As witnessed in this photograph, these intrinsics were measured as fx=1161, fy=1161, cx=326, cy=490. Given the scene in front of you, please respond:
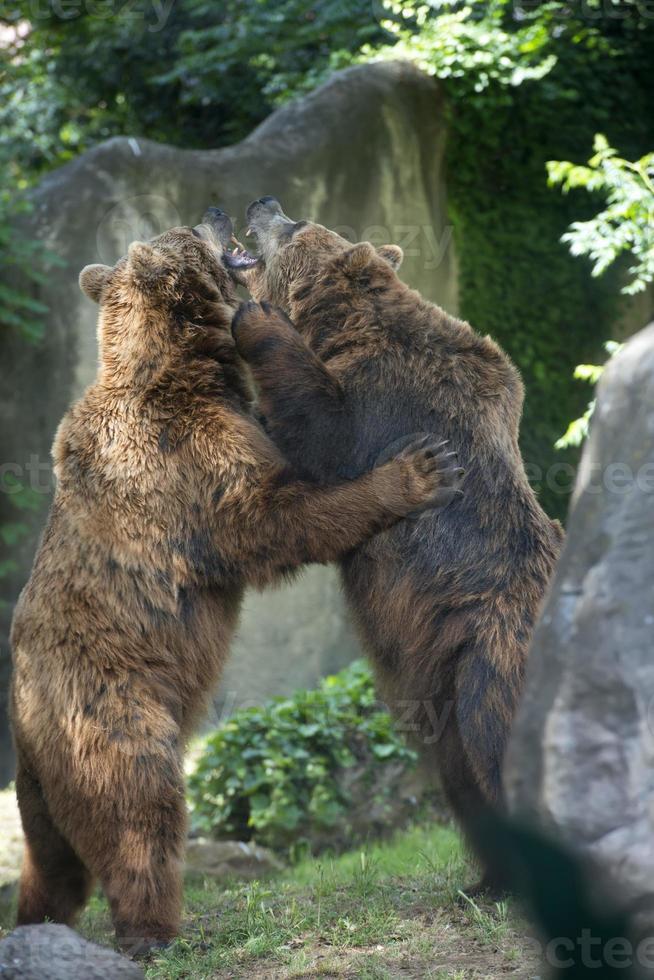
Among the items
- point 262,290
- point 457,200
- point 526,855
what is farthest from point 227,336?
point 457,200

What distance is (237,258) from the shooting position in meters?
5.23

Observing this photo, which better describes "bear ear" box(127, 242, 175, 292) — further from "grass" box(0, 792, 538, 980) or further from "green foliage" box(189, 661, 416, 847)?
"green foliage" box(189, 661, 416, 847)

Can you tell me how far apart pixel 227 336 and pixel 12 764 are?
5641 millimetres

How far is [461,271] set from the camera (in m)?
10.3

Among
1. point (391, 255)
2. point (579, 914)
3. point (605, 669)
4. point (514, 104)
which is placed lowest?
point (514, 104)

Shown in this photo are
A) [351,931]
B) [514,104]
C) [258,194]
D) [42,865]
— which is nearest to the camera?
[351,931]

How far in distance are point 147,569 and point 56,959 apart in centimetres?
153

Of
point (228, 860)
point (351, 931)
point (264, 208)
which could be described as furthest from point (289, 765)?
point (264, 208)

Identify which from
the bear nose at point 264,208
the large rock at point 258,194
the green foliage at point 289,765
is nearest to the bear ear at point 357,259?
the bear nose at point 264,208

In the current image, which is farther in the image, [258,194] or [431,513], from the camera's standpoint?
[258,194]

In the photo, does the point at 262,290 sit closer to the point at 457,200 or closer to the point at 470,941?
the point at 470,941

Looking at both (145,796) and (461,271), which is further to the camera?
(461,271)

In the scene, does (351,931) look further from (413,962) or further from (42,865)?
(42,865)

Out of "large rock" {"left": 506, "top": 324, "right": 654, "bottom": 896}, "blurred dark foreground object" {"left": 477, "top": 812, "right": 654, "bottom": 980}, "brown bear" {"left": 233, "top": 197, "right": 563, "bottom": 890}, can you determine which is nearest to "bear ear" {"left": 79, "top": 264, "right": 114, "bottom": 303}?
"brown bear" {"left": 233, "top": 197, "right": 563, "bottom": 890}
